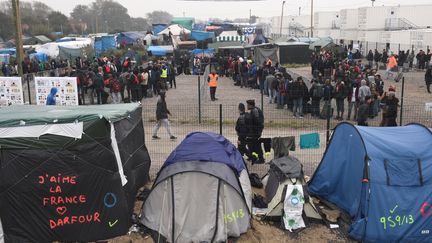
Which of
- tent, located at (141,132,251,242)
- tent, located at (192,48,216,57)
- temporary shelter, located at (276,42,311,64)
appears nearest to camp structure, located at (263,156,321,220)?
tent, located at (141,132,251,242)

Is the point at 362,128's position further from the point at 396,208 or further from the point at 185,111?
the point at 185,111

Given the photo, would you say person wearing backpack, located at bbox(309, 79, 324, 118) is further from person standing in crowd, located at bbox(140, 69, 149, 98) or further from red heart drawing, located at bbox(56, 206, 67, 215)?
red heart drawing, located at bbox(56, 206, 67, 215)

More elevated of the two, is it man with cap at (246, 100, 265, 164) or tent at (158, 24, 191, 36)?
tent at (158, 24, 191, 36)

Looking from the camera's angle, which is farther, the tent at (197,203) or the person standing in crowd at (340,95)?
the person standing in crowd at (340,95)

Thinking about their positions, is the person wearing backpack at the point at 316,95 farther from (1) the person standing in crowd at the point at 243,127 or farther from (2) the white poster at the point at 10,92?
(2) the white poster at the point at 10,92

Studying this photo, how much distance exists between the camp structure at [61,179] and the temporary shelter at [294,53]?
91.3 feet

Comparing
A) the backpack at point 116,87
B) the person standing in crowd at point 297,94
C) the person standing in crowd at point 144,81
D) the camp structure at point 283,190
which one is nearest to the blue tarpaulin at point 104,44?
the person standing in crowd at point 144,81

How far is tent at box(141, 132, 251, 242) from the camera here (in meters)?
7.58

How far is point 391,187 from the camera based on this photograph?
7555 mm

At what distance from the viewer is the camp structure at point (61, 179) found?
736 cm

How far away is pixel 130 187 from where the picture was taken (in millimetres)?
8516

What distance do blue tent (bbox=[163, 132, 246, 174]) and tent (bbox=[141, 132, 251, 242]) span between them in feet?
0.15

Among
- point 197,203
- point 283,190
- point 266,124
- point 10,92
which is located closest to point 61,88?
point 10,92

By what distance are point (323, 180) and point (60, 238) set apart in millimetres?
5443
